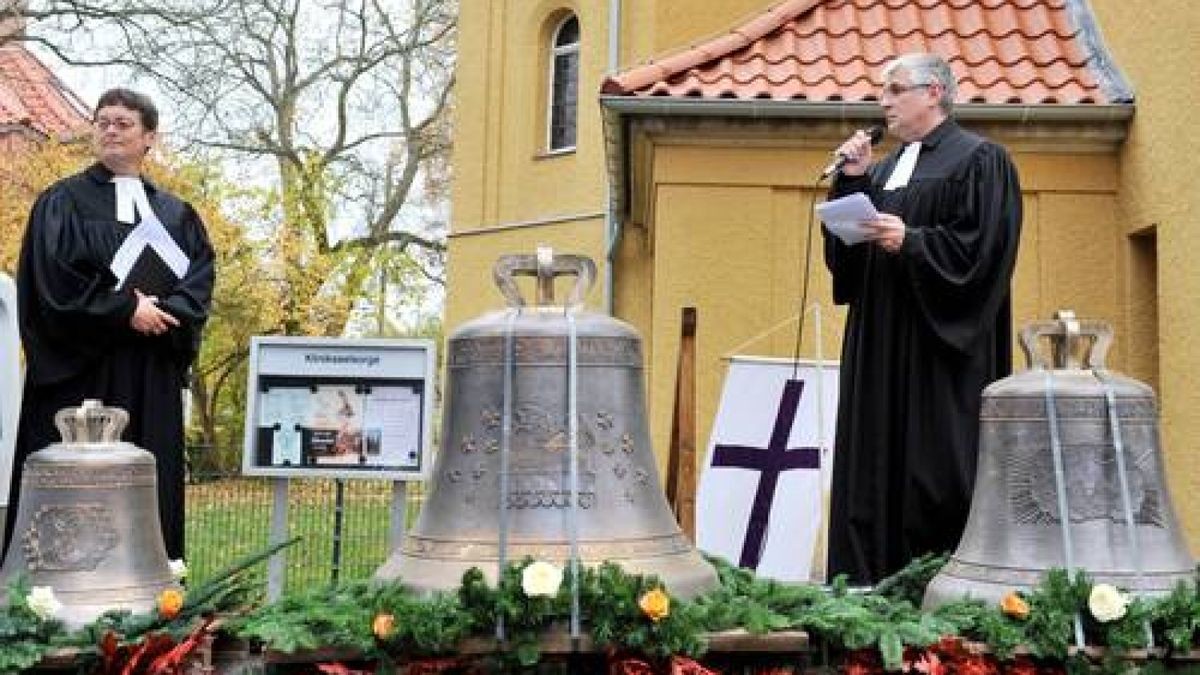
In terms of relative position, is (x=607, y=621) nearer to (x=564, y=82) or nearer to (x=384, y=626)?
(x=384, y=626)

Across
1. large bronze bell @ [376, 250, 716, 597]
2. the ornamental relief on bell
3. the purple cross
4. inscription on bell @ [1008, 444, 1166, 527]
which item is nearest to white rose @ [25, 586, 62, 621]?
large bronze bell @ [376, 250, 716, 597]

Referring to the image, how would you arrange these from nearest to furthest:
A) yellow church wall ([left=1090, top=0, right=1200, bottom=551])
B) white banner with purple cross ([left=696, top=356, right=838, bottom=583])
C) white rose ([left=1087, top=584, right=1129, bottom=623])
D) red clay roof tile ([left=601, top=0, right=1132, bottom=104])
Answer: white rose ([left=1087, top=584, right=1129, bottom=623]) → white banner with purple cross ([left=696, top=356, right=838, bottom=583]) → yellow church wall ([left=1090, top=0, right=1200, bottom=551]) → red clay roof tile ([left=601, top=0, right=1132, bottom=104])

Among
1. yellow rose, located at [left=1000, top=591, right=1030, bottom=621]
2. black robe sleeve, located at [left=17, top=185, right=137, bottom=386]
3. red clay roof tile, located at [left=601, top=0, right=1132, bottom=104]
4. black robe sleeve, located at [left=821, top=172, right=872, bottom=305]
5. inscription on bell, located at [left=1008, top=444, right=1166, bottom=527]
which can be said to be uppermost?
red clay roof tile, located at [left=601, top=0, right=1132, bottom=104]

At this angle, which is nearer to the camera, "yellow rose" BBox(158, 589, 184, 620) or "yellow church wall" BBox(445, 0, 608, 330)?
A: "yellow rose" BBox(158, 589, 184, 620)

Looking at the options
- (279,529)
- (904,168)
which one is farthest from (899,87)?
(279,529)

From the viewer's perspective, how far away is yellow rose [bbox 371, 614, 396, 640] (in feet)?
8.71

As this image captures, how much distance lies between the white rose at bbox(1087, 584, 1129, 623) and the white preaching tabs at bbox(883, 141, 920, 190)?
1949 millimetres

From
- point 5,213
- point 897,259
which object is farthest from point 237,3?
point 897,259

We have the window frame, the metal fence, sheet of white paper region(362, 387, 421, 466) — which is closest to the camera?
sheet of white paper region(362, 387, 421, 466)

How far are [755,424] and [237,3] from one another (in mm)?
15912

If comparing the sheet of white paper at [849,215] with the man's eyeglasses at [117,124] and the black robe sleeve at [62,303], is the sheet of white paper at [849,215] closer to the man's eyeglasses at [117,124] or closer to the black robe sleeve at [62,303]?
the black robe sleeve at [62,303]

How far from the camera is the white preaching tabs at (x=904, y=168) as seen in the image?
4.37 metres

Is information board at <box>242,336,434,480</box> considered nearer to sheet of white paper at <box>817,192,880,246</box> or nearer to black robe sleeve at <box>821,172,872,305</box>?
black robe sleeve at <box>821,172,872,305</box>

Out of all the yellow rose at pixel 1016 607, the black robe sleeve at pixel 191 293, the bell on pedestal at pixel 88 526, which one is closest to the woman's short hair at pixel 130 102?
the black robe sleeve at pixel 191 293
